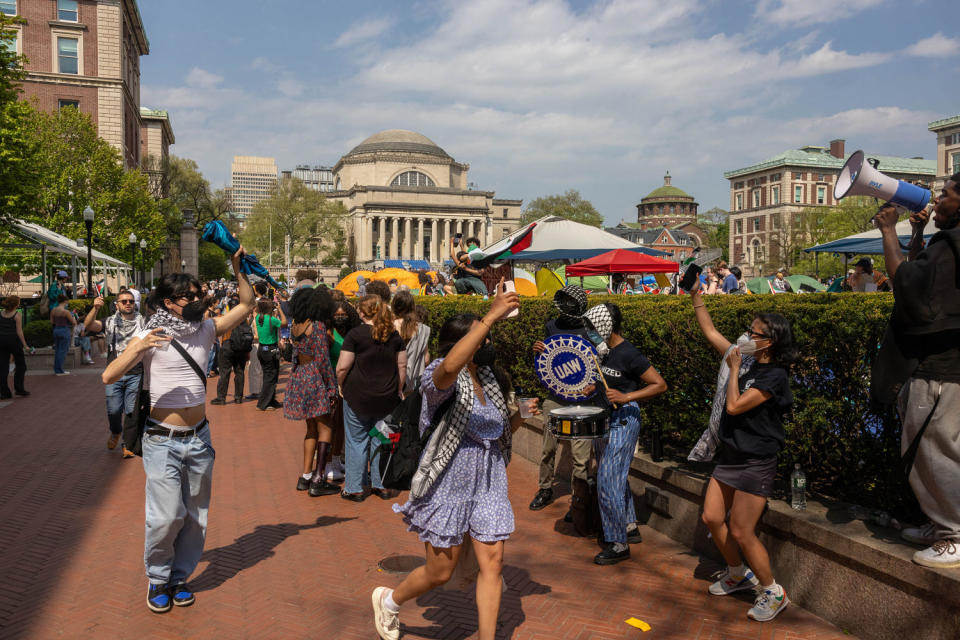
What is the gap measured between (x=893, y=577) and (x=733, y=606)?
1.06 meters

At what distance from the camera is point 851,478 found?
14.7ft

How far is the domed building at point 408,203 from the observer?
11419 cm

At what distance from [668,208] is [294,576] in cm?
16217

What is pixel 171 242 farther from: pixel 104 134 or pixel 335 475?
pixel 335 475

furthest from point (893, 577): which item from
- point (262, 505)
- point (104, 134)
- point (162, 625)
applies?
point (104, 134)

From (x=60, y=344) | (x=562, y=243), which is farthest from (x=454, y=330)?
(x=60, y=344)

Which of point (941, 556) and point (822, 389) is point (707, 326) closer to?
point (822, 389)

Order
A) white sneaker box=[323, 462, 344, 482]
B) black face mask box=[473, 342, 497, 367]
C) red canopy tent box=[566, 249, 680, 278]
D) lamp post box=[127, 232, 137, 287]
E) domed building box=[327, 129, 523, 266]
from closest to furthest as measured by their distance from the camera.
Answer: black face mask box=[473, 342, 497, 367]
white sneaker box=[323, 462, 344, 482]
red canopy tent box=[566, 249, 680, 278]
lamp post box=[127, 232, 137, 287]
domed building box=[327, 129, 523, 266]

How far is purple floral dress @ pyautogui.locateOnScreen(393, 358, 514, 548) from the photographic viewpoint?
11.8 feet

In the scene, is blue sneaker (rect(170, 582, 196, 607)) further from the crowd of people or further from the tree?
the tree

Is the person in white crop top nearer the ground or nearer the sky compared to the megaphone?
nearer the ground

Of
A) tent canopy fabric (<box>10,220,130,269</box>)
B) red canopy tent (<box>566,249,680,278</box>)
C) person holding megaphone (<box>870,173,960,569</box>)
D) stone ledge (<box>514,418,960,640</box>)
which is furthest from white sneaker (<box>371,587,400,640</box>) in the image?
tent canopy fabric (<box>10,220,130,269</box>)

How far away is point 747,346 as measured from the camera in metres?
4.16

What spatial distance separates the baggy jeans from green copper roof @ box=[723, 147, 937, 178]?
4126 inches
